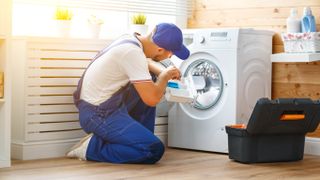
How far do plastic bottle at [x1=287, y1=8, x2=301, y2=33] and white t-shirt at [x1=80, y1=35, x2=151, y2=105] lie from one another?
1.14m

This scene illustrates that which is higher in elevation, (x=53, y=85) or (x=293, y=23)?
(x=293, y=23)

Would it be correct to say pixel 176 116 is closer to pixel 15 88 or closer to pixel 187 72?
pixel 187 72

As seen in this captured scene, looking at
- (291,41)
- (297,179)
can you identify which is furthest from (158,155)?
(291,41)

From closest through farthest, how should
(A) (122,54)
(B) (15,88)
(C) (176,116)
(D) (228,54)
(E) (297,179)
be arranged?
(E) (297,179) → (A) (122,54) → (B) (15,88) → (D) (228,54) → (C) (176,116)

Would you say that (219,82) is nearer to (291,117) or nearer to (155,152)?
(291,117)

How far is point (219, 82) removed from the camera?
4301 millimetres

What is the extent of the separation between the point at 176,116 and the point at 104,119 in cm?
88

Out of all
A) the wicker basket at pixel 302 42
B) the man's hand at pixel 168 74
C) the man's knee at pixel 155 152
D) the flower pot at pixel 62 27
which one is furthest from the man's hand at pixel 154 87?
the wicker basket at pixel 302 42

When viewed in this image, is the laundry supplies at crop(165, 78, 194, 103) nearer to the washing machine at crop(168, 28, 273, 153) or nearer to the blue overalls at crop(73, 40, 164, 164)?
the washing machine at crop(168, 28, 273, 153)

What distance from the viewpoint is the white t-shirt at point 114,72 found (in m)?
3.59

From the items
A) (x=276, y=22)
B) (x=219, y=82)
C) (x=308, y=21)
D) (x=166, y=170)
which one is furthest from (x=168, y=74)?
(x=276, y=22)

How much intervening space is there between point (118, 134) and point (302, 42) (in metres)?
1.39

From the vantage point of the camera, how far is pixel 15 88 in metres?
3.90

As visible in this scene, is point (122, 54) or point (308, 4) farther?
point (308, 4)
